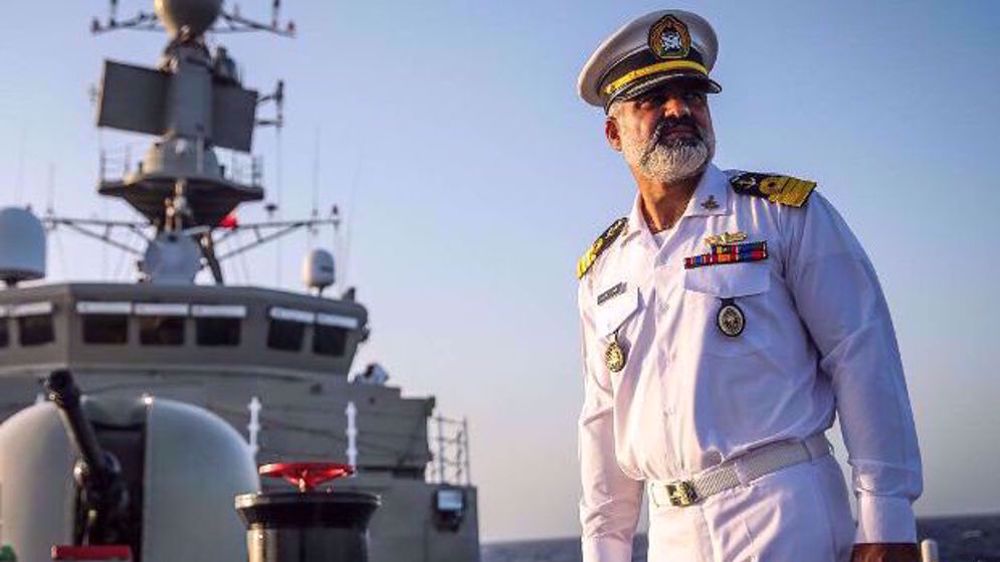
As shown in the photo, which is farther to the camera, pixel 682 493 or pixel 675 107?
pixel 675 107

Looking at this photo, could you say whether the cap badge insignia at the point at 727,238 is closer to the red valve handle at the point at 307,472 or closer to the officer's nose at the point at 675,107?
the officer's nose at the point at 675,107

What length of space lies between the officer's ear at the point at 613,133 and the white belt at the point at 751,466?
77 cm

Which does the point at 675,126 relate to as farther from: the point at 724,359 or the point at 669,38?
the point at 724,359

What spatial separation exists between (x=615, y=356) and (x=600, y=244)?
0.40 m

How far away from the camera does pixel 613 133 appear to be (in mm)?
2787

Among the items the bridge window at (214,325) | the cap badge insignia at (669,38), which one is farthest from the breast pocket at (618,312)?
the bridge window at (214,325)

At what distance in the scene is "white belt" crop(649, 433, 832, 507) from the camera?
2342 mm

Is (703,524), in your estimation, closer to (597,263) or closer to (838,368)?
(838,368)

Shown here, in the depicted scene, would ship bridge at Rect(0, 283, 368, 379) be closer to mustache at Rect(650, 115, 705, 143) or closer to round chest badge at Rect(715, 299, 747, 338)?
mustache at Rect(650, 115, 705, 143)

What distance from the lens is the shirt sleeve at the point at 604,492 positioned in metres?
2.76

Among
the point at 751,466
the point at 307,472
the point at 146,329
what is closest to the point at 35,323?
the point at 146,329

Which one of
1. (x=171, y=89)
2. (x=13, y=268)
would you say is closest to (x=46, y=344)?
(x=13, y=268)

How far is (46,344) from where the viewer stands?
16.1 m

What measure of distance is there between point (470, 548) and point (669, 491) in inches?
513
